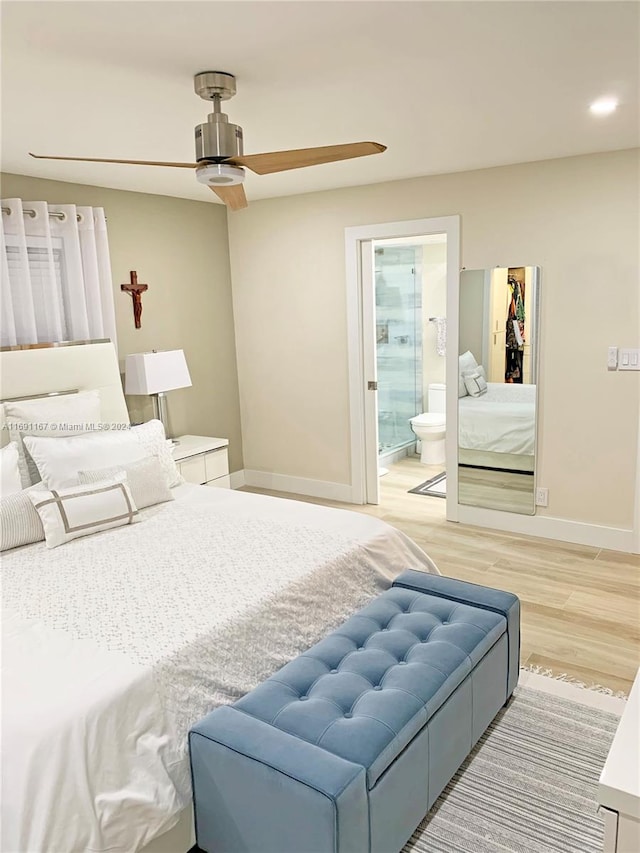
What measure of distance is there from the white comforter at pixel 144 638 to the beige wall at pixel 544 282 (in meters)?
1.65

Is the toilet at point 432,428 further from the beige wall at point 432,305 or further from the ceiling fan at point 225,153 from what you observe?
the ceiling fan at point 225,153

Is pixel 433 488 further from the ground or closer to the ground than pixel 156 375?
closer to the ground

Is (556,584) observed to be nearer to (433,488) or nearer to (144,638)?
(433,488)

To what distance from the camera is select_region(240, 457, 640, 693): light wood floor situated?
121 inches

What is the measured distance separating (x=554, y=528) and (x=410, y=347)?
112 inches

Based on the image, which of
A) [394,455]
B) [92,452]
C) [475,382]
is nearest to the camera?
[92,452]

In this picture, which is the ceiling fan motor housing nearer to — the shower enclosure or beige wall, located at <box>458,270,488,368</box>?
beige wall, located at <box>458,270,488,368</box>

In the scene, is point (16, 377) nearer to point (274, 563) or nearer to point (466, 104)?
point (274, 563)

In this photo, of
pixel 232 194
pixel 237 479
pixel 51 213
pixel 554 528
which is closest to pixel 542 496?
pixel 554 528

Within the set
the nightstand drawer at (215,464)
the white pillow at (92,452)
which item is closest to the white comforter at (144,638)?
the white pillow at (92,452)

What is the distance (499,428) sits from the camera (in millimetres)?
4562

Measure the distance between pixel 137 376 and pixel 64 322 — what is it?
57 centimetres

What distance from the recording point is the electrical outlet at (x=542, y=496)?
4434mm

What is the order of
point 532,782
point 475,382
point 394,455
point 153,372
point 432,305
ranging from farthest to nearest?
point 432,305, point 394,455, point 475,382, point 153,372, point 532,782
